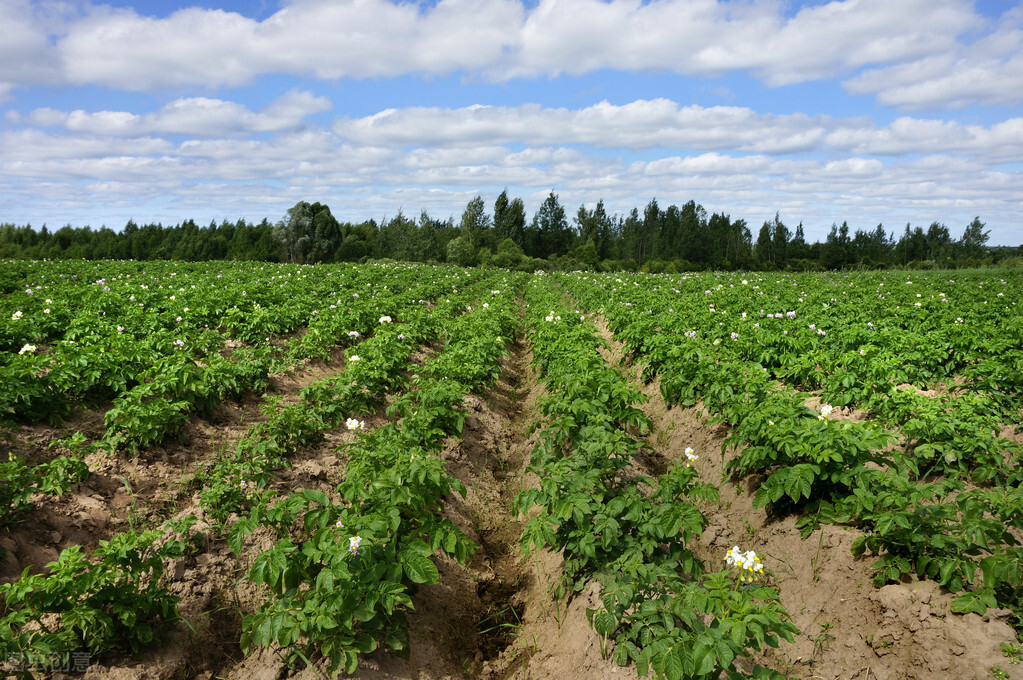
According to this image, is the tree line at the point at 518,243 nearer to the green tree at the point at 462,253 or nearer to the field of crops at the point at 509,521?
the green tree at the point at 462,253

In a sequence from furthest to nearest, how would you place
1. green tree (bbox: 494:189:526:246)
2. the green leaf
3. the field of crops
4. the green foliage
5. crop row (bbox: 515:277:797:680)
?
1. green tree (bbox: 494:189:526:246)
2. the green leaf
3. the field of crops
4. the green foliage
5. crop row (bbox: 515:277:797:680)

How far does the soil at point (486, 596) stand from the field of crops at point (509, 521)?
2 centimetres

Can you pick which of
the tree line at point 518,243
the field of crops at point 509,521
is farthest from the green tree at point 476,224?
the field of crops at point 509,521

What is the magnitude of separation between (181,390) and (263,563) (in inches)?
135

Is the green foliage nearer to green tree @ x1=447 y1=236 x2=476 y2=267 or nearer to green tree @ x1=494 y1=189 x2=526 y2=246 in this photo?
green tree @ x1=447 y1=236 x2=476 y2=267

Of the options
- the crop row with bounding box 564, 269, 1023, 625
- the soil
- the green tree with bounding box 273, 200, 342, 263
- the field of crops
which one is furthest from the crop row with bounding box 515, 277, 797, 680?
the green tree with bounding box 273, 200, 342, 263

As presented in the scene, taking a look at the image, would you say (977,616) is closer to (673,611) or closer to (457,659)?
(673,611)

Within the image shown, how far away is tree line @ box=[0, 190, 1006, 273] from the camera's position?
61.7 metres

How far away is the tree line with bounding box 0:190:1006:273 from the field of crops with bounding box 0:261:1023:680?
44940 millimetres

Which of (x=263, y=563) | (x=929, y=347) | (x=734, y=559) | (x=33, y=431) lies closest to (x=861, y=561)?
(x=734, y=559)

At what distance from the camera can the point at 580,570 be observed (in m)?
4.13

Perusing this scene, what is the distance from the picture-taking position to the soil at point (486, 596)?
3236 millimetres

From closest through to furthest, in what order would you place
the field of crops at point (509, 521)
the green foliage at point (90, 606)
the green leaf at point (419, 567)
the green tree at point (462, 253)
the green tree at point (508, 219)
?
the green foliage at point (90, 606)
the field of crops at point (509, 521)
the green leaf at point (419, 567)
the green tree at point (462, 253)
the green tree at point (508, 219)

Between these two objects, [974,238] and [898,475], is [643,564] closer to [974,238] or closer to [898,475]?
[898,475]
